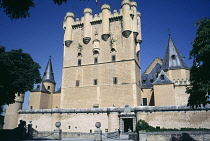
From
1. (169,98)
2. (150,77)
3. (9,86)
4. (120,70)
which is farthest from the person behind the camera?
(150,77)

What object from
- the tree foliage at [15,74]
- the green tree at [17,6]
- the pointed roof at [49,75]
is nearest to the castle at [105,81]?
the pointed roof at [49,75]

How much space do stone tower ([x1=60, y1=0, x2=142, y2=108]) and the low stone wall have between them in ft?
33.6

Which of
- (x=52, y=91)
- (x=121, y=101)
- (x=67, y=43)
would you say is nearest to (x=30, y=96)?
(x=52, y=91)

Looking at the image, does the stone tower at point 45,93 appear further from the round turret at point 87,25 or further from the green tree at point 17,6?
the green tree at point 17,6

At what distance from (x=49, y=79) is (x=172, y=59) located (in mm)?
22978

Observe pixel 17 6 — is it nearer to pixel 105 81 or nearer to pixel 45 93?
pixel 105 81

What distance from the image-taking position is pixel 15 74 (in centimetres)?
2397

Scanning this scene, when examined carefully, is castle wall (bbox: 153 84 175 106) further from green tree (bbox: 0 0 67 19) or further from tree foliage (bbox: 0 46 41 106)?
green tree (bbox: 0 0 67 19)

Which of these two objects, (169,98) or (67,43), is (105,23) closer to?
(67,43)

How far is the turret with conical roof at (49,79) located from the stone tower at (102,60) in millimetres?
7033

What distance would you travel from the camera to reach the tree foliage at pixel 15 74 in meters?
21.1

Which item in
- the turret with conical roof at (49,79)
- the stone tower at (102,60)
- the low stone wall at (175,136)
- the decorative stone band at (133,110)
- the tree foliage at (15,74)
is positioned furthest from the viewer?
the turret with conical roof at (49,79)

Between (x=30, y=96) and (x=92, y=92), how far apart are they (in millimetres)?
12078

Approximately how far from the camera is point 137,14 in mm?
34438
